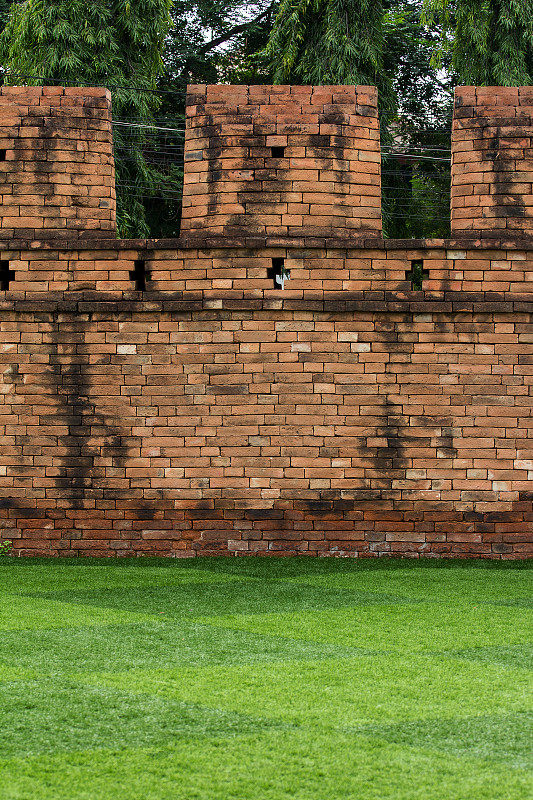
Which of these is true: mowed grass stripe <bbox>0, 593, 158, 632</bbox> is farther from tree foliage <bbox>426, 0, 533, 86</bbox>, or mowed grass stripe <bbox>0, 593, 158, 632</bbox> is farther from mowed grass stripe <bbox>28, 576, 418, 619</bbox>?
tree foliage <bbox>426, 0, 533, 86</bbox>

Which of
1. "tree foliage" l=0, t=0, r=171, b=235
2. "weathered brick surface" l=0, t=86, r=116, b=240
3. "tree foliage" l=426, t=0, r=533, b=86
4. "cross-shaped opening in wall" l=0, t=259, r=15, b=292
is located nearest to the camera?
"weathered brick surface" l=0, t=86, r=116, b=240

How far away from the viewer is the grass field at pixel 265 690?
341cm

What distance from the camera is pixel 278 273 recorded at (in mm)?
9234

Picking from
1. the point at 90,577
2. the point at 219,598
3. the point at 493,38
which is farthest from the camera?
the point at 493,38

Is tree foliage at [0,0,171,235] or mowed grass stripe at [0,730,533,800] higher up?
tree foliage at [0,0,171,235]

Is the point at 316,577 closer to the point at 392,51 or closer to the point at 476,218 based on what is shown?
the point at 476,218

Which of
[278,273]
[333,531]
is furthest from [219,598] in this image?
[278,273]

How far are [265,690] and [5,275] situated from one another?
6138 millimetres

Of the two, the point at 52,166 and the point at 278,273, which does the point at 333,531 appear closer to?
the point at 278,273

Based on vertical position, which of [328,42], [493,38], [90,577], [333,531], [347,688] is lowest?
[90,577]

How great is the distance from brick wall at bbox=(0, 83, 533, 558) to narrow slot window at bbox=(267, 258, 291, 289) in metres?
0.02

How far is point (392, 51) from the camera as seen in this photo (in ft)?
73.4

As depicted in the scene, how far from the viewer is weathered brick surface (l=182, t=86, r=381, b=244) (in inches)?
360

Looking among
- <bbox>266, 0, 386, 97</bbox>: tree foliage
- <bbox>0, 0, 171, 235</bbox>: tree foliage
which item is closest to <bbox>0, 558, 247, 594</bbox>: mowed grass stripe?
<bbox>0, 0, 171, 235</bbox>: tree foliage
